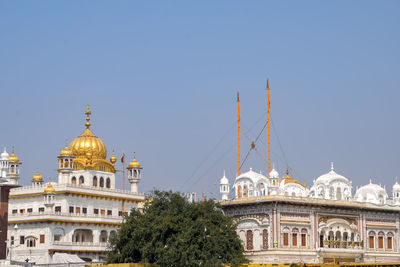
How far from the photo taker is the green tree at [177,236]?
166 feet

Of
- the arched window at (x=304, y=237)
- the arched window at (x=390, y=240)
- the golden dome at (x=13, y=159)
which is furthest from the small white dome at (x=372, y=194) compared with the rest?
the golden dome at (x=13, y=159)

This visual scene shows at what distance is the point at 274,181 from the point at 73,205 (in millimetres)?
18736

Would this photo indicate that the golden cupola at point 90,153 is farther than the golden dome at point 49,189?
Yes

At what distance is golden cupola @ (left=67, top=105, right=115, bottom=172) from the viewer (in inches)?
2906

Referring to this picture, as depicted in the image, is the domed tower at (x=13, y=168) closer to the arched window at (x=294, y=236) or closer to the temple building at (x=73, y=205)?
the temple building at (x=73, y=205)

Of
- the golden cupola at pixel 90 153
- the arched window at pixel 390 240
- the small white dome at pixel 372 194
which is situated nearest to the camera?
the arched window at pixel 390 240

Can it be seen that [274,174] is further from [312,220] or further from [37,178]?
[37,178]

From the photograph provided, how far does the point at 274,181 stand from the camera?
62250mm

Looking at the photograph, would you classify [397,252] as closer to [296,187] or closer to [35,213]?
[296,187]

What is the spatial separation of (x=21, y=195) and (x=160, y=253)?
2445cm

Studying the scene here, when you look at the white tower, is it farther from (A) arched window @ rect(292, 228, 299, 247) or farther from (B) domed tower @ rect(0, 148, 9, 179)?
(B) domed tower @ rect(0, 148, 9, 179)

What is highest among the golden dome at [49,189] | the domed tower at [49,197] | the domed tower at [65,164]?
the domed tower at [65,164]

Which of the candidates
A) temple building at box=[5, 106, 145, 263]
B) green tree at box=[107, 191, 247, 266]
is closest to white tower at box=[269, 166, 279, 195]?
green tree at box=[107, 191, 247, 266]

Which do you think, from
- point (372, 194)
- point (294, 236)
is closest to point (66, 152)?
point (294, 236)
